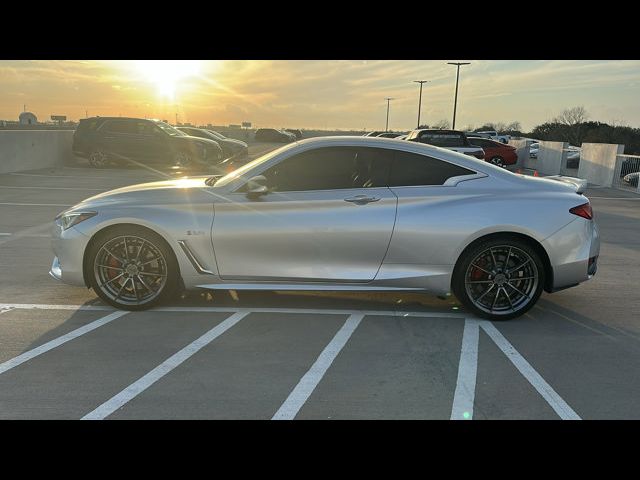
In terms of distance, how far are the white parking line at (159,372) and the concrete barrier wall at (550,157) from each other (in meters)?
24.4

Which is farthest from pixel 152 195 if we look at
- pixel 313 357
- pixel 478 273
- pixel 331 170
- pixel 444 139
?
pixel 444 139

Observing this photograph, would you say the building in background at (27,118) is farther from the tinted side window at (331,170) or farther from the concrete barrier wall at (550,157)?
the tinted side window at (331,170)

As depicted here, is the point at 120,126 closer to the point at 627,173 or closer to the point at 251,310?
the point at 251,310

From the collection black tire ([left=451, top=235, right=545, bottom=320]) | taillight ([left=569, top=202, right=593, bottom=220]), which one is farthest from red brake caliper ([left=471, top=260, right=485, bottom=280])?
taillight ([left=569, top=202, right=593, bottom=220])

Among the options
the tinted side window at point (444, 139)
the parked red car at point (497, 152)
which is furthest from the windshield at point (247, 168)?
the parked red car at point (497, 152)

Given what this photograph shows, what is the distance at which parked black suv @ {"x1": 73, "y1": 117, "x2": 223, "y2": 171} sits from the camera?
20.8 metres

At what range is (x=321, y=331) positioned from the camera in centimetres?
446

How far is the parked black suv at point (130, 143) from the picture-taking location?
20844 mm

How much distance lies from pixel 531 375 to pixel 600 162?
62.8ft

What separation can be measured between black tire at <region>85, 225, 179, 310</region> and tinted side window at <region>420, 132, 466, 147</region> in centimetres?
1500

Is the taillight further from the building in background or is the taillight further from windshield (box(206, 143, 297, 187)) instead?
the building in background
